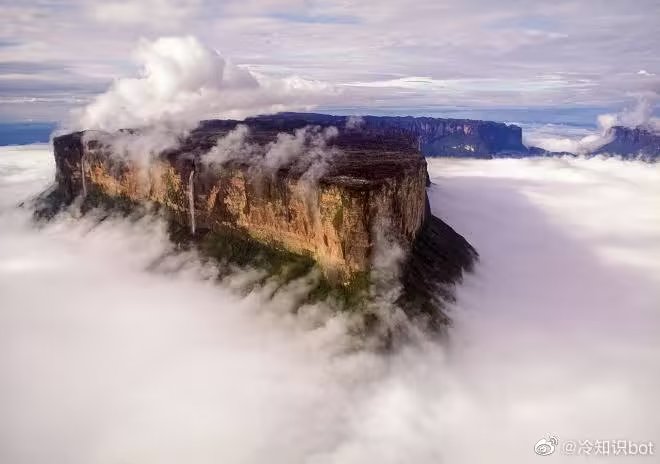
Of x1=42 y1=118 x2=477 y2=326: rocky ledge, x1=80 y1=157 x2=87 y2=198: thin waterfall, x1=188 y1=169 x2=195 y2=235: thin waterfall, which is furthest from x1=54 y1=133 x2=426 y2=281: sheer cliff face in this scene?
x1=80 y1=157 x2=87 y2=198: thin waterfall

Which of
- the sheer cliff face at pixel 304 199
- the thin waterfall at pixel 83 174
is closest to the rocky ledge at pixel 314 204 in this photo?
the sheer cliff face at pixel 304 199

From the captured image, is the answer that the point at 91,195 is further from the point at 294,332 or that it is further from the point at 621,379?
the point at 621,379

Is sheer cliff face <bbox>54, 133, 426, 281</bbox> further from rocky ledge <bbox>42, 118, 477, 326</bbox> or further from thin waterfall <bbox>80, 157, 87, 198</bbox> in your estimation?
thin waterfall <bbox>80, 157, 87, 198</bbox>

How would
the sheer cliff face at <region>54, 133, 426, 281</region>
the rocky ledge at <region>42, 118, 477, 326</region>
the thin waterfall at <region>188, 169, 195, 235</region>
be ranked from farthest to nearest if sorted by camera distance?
the thin waterfall at <region>188, 169, 195, 235</region> < the rocky ledge at <region>42, 118, 477, 326</region> < the sheer cliff face at <region>54, 133, 426, 281</region>

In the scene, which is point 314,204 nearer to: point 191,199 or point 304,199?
point 304,199

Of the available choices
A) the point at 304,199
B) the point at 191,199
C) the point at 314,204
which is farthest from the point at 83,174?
the point at 314,204

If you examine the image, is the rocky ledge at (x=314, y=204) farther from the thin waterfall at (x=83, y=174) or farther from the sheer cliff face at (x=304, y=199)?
the thin waterfall at (x=83, y=174)
